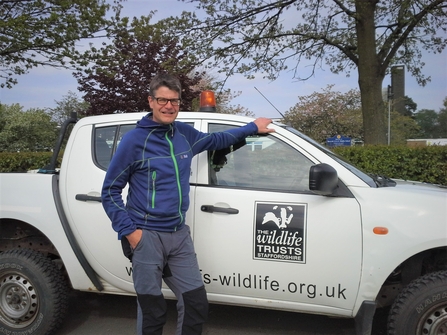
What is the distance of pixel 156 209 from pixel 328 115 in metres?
25.0

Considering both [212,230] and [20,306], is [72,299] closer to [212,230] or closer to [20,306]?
[20,306]

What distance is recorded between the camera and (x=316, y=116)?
2588 cm

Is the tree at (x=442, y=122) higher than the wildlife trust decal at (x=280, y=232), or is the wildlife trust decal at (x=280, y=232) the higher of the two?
the tree at (x=442, y=122)

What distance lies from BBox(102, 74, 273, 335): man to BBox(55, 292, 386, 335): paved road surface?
3.22 feet

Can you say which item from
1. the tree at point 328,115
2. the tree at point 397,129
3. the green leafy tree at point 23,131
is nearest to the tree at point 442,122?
the tree at point 397,129

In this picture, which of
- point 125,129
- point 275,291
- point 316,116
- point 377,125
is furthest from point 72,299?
point 316,116

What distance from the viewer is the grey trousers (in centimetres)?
237

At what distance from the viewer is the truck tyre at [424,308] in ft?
8.13

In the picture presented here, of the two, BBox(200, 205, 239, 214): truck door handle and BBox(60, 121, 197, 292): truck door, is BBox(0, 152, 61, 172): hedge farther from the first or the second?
BBox(200, 205, 239, 214): truck door handle

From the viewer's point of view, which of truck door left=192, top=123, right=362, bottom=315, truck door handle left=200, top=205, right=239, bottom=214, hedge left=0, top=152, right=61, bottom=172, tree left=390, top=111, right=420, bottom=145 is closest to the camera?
truck door left=192, top=123, right=362, bottom=315

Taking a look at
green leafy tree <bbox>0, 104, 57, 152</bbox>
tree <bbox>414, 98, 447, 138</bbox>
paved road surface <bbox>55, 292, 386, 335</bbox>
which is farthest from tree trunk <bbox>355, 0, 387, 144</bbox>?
tree <bbox>414, 98, 447, 138</bbox>

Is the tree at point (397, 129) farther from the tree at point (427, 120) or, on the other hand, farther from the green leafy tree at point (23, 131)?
the tree at point (427, 120)

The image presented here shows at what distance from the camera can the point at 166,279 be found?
2.55 m

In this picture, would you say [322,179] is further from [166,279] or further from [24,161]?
[24,161]
